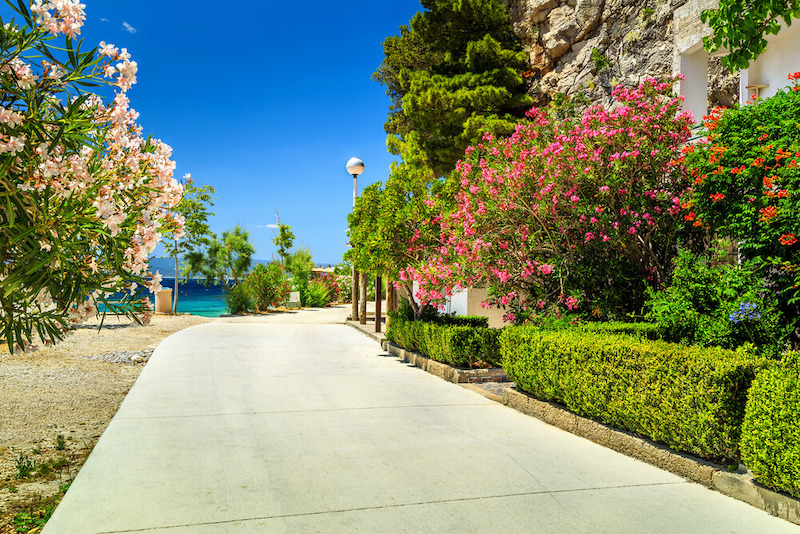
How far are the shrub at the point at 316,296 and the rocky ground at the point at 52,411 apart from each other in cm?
1578

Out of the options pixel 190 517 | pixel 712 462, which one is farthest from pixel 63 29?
pixel 712 462

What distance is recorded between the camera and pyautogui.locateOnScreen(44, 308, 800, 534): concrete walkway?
3746 millimetres

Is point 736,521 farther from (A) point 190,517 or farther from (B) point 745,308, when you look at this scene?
(A) point 190,517

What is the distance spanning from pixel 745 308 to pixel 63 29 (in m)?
6.73

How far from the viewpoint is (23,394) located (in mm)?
7465

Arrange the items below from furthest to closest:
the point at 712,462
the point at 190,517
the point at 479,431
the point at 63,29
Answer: the point at 479,431, the point at 712,462, the point at 190,517, the point at 63,29

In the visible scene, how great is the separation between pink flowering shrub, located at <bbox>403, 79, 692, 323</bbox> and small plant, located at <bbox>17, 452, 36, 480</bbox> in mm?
6486

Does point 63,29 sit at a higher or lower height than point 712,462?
higher

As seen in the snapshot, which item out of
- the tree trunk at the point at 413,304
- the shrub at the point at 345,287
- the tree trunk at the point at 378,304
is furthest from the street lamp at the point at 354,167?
the shrub at the point at 345,287

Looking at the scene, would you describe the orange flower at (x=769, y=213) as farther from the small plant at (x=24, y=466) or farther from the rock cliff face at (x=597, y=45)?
the rock cliff face at (x=597, y=45)

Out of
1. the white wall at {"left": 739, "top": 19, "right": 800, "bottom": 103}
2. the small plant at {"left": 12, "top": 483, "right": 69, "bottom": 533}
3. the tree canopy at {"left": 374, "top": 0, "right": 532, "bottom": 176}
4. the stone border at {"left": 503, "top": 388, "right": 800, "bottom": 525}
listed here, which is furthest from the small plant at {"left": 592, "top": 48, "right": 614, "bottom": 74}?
the small plant at {"left": 12, "top": 483, "right": 69, "bottom": 533}

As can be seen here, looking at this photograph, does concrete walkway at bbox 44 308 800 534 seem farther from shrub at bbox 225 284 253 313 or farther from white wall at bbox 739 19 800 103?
shrub at bbox 225 284 253 313

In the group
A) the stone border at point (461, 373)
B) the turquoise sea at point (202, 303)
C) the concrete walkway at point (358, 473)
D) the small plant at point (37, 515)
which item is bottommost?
the small plant at point (37, 515)

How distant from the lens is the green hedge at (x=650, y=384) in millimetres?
4438
